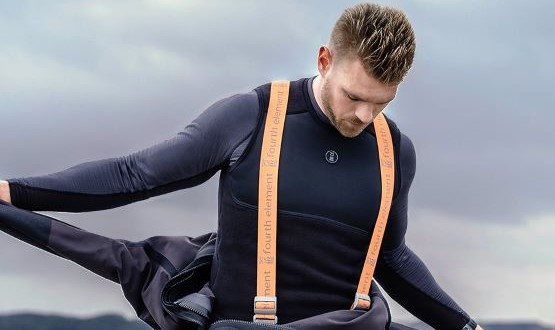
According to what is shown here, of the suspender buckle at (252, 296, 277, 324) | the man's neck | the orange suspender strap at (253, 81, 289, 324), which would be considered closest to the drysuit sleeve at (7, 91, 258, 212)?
the orange suspender strap at (253, 81, 289, 324)

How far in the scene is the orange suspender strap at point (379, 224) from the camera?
250 inches

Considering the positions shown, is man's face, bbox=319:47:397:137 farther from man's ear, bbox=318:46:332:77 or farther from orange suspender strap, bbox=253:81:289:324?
orange suspender strap, bbox=253:81:289:324

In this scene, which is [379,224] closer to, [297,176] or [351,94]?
[297,176]

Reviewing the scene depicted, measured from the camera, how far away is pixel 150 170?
20.1 feet

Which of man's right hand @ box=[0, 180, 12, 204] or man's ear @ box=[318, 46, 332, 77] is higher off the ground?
man's ear @ box=[318, 46, 332, 77]

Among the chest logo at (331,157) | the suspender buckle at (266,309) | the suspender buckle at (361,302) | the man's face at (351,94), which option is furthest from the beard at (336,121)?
the suspender buckle at (266,309)

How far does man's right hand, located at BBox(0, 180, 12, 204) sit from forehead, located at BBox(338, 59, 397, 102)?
1899 millimetres

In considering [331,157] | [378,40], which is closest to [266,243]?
[331,157]

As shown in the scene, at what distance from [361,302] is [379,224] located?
18.0 inches

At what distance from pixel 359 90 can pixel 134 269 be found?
65.8 inches

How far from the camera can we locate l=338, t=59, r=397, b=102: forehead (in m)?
6.00

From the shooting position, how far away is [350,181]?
6.31 metres

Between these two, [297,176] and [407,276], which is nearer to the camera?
[297,176]

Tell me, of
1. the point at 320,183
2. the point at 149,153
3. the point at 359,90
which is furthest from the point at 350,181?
the point at 149,153
